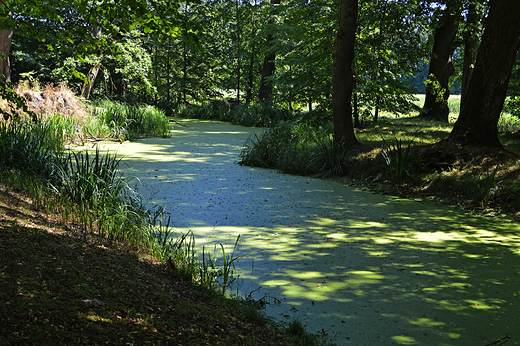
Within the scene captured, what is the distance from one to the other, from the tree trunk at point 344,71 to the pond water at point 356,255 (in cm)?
132

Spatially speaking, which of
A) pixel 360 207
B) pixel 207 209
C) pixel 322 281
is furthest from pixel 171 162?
pixel 322 281

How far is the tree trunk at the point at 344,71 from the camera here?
732 cm

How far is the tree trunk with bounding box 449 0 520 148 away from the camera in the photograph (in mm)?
5984

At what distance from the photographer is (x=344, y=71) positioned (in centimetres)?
750

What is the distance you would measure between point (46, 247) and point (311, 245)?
2.18m

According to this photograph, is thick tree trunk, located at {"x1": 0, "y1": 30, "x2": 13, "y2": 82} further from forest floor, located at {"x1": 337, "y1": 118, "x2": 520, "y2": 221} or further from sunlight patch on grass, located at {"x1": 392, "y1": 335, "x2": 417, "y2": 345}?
sunlight patch on grass, located at {"x1": 392, "y1": 335, "x2": 417, "y2": 345}

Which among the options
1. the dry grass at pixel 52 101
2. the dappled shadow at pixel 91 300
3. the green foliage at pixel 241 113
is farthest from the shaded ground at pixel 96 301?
the green foliage at pixel 241 113

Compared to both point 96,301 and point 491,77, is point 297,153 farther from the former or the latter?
point 96,301

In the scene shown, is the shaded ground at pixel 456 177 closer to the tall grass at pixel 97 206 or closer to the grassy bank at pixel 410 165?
the grassy bank at pixel 410 165

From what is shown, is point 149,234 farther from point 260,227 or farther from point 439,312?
point 439,312

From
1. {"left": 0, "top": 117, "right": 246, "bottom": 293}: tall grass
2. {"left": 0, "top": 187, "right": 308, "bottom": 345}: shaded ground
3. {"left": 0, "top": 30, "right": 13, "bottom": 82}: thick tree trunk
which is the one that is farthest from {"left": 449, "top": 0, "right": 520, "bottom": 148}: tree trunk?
{"left": 0, "top": 30, "right": 13, "bottom": 82}: thick tree trunk

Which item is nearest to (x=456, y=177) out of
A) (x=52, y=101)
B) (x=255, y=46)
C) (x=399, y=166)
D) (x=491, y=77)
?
(x=399, y=166)

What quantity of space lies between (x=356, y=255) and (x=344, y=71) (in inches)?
178

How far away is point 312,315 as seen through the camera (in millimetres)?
2648
